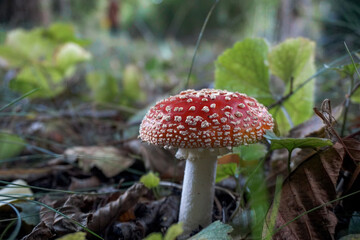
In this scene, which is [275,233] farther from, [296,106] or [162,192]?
[296,106]

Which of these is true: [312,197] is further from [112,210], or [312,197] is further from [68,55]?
[68,55]

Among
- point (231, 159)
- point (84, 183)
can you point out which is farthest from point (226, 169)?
point (84, 183)

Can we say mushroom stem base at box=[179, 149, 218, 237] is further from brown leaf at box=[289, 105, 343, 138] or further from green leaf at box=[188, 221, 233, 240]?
brown leaf at box=[289, 105, 343, 138]

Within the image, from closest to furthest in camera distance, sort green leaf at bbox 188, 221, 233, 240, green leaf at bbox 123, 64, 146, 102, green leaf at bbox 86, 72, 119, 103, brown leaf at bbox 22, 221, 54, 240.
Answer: green leaf at bbox 188, 221, 233, 240, brown leaf at bbox 22, 221, 54, 240, green leaf at bbox 86, 72, 119, 103, green leaf at bbox 123, 64, 146, 102

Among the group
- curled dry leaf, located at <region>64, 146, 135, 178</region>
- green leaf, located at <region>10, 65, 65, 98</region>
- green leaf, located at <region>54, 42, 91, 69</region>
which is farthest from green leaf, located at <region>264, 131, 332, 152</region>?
green leaf, located at <region>10, 65, 65, 98</region>

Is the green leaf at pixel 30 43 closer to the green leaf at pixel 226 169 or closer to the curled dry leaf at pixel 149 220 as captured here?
the curled dry leaf at pixel 149 220

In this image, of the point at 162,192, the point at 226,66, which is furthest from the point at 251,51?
the point at 162,192

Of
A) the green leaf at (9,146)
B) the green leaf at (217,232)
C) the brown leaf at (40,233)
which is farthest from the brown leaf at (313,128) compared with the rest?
the green leaf at (9,146)
